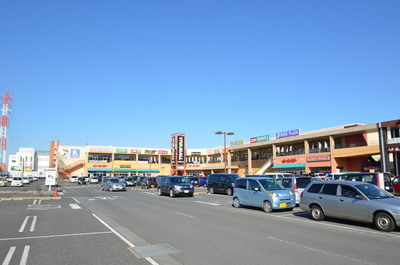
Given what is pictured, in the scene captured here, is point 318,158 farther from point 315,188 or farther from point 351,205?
point 351,205

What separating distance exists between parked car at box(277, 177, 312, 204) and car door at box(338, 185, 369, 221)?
17.6ft

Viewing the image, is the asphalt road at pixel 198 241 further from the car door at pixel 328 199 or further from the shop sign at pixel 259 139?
the shop sign at pixel 259 139

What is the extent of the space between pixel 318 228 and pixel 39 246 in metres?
8.71

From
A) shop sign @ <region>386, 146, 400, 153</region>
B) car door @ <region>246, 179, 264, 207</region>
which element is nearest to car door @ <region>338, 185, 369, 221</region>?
car door @ <region>246, 179, 264, 207</region>

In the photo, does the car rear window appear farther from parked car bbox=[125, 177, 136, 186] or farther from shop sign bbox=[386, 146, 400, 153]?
parked car bbox=[125, 177, 136, 186]

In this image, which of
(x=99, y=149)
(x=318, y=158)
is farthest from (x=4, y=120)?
(x=318, y=158)

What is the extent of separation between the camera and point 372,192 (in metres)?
11.1

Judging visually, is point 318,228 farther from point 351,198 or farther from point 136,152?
point 136,152

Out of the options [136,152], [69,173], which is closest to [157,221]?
[136,152]

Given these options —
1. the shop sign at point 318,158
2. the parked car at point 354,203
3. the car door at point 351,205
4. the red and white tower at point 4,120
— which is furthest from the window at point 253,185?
the red and white tower at point 4,120

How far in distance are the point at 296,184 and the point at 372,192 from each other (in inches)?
254

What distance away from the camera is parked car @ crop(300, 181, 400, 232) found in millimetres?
9961

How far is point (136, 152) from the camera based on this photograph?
91500 mm

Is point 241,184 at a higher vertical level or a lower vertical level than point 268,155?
lower
